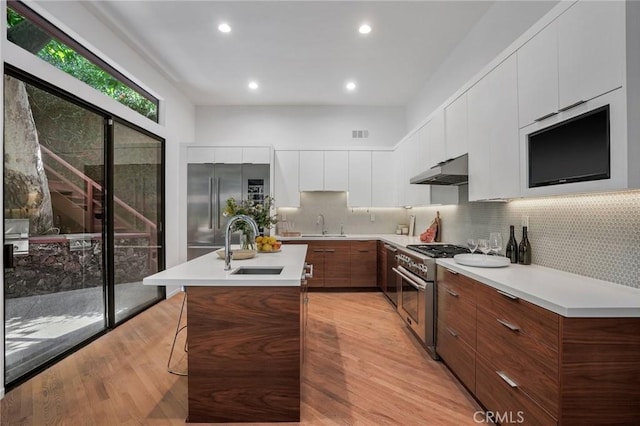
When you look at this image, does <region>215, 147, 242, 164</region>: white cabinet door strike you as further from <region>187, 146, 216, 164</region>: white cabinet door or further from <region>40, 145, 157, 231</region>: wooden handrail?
<region>40, 145, 157, 231</region>: wooden handrail

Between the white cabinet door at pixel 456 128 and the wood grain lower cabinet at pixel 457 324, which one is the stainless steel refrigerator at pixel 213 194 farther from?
the wood grain lower cabinet at pixel 457 324

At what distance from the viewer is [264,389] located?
186 cm

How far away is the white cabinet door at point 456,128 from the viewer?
9.29 ft

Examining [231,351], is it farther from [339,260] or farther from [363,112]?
[363,112]

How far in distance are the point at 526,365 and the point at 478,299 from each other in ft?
1.66

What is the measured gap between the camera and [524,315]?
5.05ft

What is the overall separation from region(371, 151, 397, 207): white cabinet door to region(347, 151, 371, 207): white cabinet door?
3.5 inches

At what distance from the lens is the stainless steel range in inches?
106

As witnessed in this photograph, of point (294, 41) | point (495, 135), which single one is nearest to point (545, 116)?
point (495, 135)

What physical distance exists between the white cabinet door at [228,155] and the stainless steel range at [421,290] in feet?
10.5

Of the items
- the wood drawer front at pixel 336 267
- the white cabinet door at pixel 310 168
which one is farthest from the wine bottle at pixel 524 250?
the white cabinet door at pixel 310 168

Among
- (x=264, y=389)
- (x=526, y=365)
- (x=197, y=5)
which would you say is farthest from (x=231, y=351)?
(x=197, y=5)

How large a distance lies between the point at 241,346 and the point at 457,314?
63.1 inches

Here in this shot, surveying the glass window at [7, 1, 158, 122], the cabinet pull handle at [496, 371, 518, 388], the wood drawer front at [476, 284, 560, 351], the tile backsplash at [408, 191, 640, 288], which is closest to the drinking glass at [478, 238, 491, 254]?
the tile backsplash at [408, 191, 640, 288]
